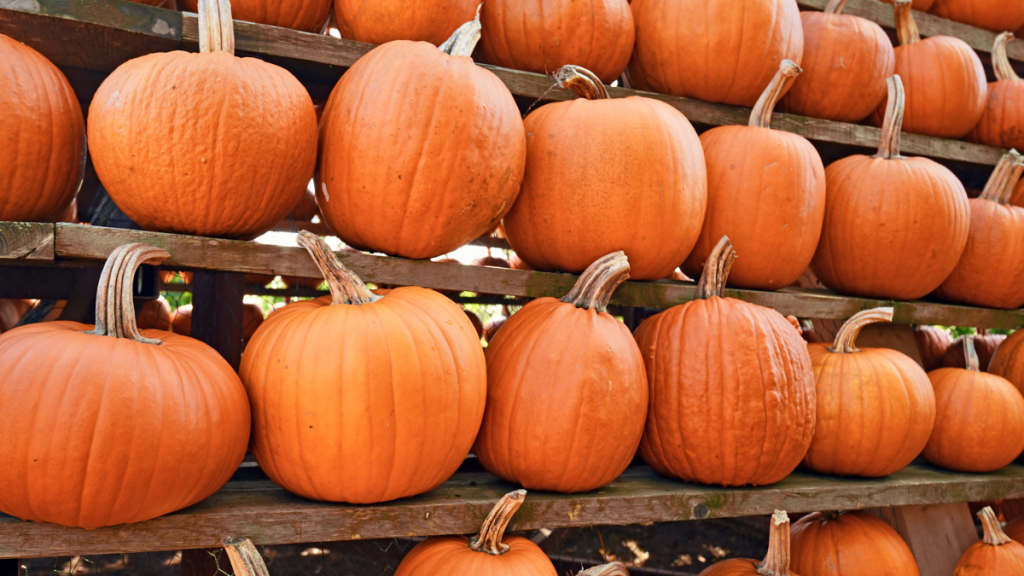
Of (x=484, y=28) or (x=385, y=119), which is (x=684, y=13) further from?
(x=385, y=119)

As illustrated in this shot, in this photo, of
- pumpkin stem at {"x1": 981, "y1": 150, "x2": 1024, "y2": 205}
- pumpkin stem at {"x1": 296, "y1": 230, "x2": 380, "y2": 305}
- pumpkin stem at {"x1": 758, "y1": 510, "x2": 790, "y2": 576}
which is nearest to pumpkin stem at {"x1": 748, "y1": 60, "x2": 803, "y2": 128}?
pumpkin stem at {"x1": 981, "y1": 150, "x2": 1024, "y2": 205}

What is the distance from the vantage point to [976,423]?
1.95 meters

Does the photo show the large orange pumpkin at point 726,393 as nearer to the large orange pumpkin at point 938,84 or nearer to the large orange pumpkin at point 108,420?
the large orange pumpkin at point 108,420

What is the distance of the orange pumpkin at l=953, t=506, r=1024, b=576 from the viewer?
1.86m

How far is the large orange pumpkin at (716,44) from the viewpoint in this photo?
1.85 metres

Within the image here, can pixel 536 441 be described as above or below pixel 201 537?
above

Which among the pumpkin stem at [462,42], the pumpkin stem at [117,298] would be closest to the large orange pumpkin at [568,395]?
the pumpkin stem at [462,42]

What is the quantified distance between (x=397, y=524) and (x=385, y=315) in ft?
1.35

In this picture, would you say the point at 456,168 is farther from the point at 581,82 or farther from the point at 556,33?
the point at 556,33

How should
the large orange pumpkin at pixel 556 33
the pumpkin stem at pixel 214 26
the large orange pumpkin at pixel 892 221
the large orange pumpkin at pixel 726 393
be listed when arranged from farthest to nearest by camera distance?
the large orange pumpkin at pixel 892 221, the large orange pumpkin at pixel 556 33, the large orange pumpkin at pixel 726 393, the pumpkin stem at pixel 214 26

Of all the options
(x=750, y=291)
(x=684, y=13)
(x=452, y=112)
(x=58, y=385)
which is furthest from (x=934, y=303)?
(x=58, y=385)

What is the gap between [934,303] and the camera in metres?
2.13

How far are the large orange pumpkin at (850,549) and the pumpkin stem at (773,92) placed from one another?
1.15 metres

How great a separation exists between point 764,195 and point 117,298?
152 cm
